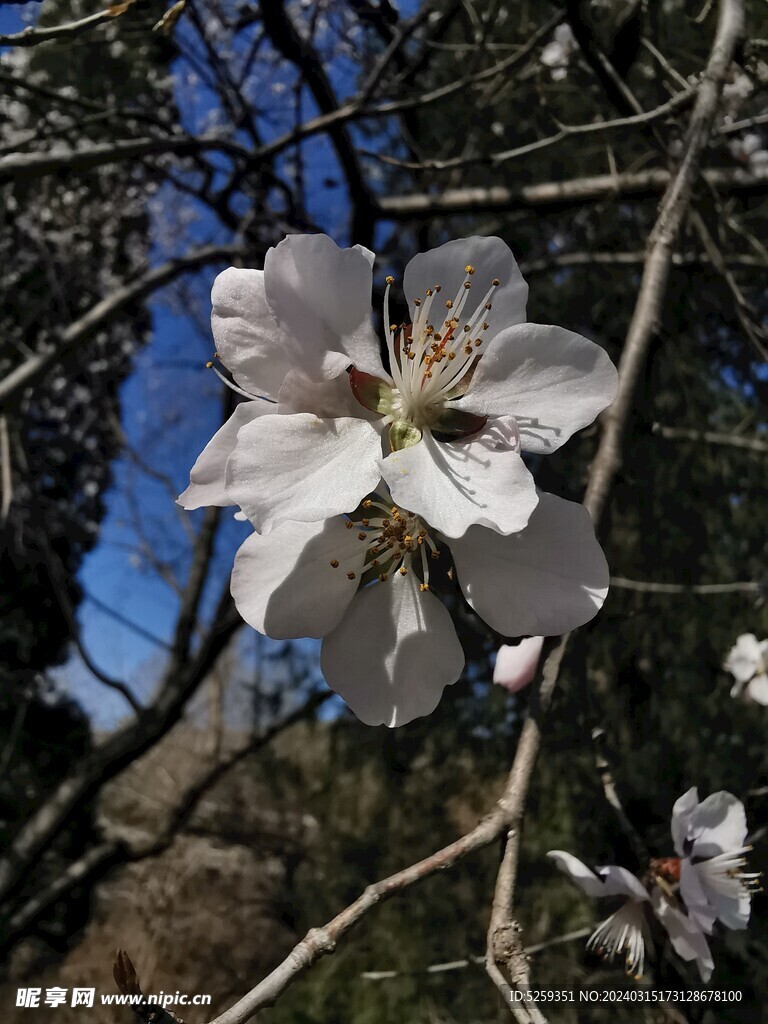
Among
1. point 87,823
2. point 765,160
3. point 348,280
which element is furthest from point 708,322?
point 87,823

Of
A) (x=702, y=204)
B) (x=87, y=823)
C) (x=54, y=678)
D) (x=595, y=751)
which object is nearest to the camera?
(x=595, y=751)

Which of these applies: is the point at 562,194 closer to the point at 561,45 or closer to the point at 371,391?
the point at 561,45

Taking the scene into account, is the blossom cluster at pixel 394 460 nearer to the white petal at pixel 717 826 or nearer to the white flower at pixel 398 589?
the white flower at pixel 398 589

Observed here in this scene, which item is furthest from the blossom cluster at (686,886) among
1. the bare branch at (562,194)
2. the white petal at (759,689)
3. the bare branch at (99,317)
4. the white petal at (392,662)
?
the bare branch at (99,317)

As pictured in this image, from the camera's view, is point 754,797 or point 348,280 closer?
point 348,280

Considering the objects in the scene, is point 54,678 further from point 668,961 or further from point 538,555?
point 538,555

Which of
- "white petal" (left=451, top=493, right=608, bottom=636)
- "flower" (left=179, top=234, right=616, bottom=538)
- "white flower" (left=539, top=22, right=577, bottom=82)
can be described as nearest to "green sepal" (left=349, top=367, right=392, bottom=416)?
"flower" (left=179, top=234, right=616, bottom=538)

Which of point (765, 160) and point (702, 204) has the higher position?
point (765, 160)
